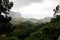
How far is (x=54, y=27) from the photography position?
34.1 m

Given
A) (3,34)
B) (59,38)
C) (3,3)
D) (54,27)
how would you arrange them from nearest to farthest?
(59,38), (54,27), (3,34), (3,3)

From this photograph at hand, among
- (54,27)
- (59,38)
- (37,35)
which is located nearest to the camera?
(59,38)

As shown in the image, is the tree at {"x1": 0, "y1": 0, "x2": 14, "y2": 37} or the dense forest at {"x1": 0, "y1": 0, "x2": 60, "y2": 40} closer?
the dense forest at {"x1": 0, "y1": 0, "x2": 60, "y2": 40}

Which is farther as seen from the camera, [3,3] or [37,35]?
[3,3]

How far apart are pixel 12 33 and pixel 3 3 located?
23.8 ft

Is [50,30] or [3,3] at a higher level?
[3,3]

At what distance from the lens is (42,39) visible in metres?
31.2

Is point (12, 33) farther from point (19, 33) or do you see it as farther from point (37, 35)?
point (37, 35)

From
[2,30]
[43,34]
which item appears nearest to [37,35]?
[43,34]

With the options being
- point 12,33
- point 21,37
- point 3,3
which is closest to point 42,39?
point 21,37

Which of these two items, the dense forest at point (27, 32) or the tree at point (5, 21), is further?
the tree at point (5, 21)

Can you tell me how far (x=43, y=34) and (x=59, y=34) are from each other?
2598 mm

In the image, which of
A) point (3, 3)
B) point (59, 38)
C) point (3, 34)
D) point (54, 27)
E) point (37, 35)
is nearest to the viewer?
point (59, 38)

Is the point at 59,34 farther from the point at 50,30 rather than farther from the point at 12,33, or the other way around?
the point at 12,33
